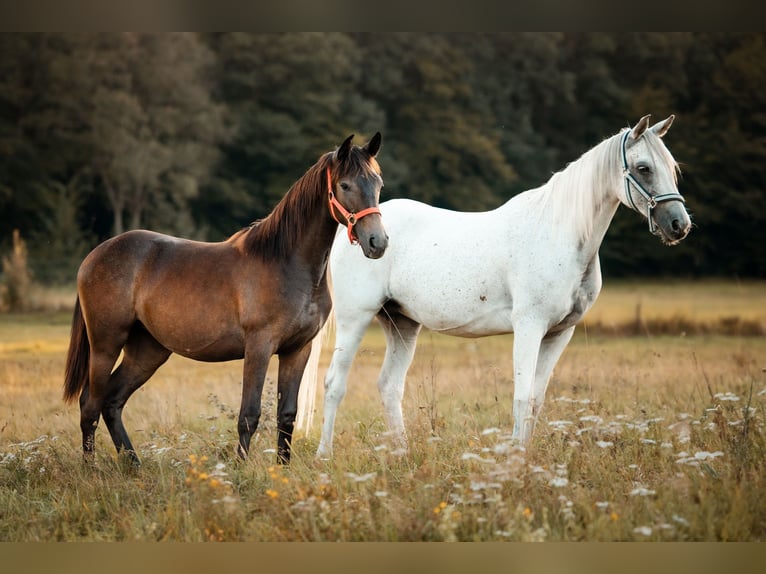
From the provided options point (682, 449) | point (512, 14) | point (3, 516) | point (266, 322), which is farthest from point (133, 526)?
point (512, 14)

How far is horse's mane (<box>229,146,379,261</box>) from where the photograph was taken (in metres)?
4.85

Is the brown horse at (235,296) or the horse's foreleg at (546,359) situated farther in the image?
the horse's foreleg at (546,359)

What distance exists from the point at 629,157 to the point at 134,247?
310cm

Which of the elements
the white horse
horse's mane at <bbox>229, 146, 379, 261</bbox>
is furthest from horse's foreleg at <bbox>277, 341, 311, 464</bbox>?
horse's mane at <bbox>229, 146, 379, 261</bbox>

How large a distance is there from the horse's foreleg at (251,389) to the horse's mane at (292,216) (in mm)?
579

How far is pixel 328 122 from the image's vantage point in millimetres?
19641

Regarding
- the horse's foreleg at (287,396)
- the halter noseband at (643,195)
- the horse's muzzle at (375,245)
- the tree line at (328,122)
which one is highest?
the tree line at (328,122)

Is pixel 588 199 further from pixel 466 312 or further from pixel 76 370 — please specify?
pixel 76 370

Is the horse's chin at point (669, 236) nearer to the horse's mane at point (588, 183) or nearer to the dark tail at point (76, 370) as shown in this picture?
the horse's mane at point (588, 183)

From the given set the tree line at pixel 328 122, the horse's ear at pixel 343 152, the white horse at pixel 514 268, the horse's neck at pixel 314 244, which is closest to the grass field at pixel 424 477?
the white horse at pixel 514 268

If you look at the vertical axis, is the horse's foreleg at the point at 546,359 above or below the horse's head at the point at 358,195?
below

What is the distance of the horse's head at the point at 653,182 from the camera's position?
15.4 ft

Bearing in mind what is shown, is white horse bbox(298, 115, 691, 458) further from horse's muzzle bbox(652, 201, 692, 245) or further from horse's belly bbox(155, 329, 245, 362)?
horse's belly bbox(155, 329, 245, 362)

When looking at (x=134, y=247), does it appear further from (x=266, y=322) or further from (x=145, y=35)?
(x=145, y=35)
